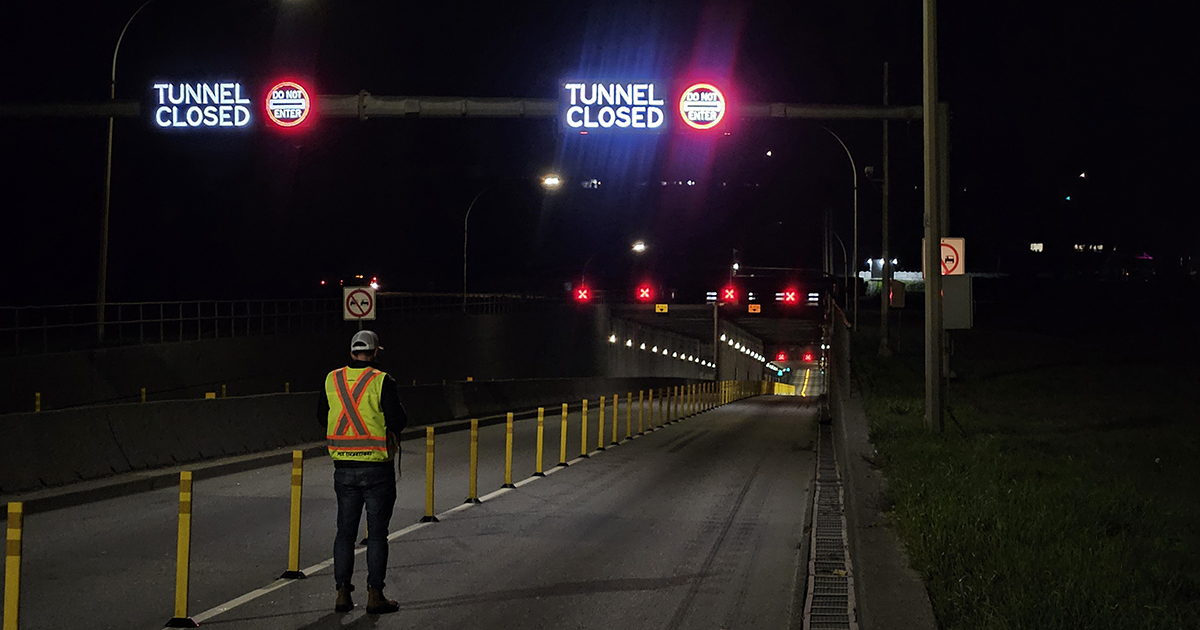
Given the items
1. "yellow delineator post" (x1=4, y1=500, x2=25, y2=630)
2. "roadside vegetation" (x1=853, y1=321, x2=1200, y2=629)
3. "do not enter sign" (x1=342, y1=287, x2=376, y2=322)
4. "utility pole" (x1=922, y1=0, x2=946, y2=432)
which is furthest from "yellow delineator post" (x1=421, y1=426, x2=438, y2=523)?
"do not enter sign" (x1=342, y1=287, x2=376, y2=322)

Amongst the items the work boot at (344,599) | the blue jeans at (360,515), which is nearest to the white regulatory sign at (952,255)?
the blue jeans at (360,515)

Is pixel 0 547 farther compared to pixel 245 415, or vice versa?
pixel 245 415

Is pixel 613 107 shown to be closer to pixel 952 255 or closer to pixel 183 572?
pixel 952 255

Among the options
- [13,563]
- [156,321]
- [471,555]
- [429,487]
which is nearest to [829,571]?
[471,555]

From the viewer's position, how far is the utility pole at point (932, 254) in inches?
721

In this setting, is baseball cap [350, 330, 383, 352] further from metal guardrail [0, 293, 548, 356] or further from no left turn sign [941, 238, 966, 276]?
metal guardrail [0, 293, 548, 356]

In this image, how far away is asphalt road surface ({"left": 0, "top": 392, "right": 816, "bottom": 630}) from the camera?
9.39m

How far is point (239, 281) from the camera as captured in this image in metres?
61.7

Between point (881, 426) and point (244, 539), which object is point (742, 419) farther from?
point (244, 539)

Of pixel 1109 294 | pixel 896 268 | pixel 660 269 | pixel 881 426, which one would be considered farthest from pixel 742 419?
pixel 660 269

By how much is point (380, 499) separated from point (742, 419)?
34.4 meters

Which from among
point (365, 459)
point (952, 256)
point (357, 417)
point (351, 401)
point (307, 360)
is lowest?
point (365, 459)

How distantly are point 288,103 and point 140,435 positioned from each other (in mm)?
10415

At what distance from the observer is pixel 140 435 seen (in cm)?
1753
